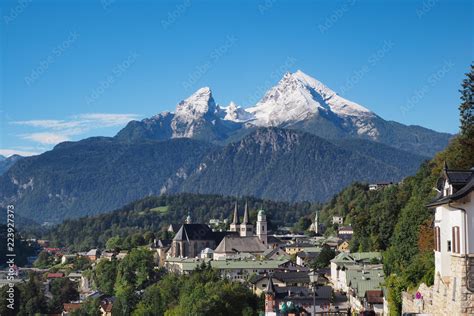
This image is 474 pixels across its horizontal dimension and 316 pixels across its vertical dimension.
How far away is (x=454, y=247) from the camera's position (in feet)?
81.3

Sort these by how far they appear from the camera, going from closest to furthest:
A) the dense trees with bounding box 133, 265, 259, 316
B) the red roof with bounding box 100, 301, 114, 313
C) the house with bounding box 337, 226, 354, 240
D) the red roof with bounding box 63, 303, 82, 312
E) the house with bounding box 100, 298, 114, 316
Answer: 1. the dense trees with bounding box 133, 265, 259, 316
2. the house with bounding box 100, 298, 114, 316
3. the red roof with bounding box 100, 301, 114, 313
4. the red roof with bounding box 63, 303, 82, 312
5. the house with bounding box 337, 226, 354, 240

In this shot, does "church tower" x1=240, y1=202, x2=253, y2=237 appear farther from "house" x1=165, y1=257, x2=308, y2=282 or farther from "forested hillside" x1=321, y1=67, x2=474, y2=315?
"forested hillside" x1=321, y1=67, x2=474, y2=315

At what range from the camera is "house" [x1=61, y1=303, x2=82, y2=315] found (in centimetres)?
9820

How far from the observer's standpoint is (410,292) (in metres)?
34.2

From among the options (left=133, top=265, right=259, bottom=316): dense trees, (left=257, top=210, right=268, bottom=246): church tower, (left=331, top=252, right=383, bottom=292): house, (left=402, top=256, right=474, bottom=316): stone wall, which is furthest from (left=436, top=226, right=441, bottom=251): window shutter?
(left=257, top=210, right=268, bottom=246): church tower

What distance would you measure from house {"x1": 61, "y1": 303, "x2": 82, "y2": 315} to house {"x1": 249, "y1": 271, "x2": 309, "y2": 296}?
24.4m

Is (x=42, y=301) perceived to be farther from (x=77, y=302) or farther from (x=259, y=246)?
(x=259, y=246)

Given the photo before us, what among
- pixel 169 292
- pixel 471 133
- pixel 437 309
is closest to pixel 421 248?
pixel 471 133

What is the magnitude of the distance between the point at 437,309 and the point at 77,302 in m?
86.4

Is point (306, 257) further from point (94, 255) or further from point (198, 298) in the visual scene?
point (94, 255)

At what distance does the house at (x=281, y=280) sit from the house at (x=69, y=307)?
961 inches

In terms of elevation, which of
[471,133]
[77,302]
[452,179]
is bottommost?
[77,302]

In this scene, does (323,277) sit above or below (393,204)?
below

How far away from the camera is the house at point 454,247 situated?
2355 centimetres
